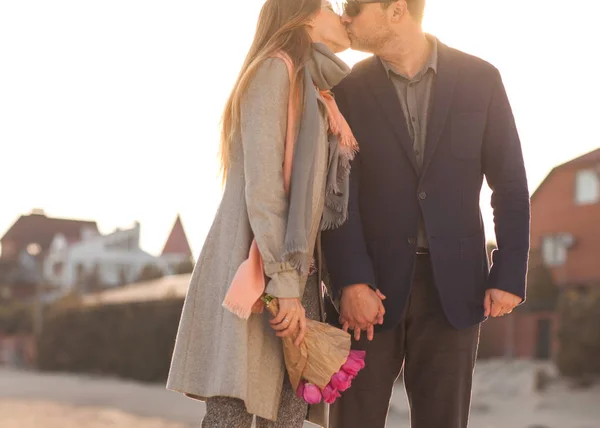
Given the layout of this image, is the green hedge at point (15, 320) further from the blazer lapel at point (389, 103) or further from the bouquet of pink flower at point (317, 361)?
the bouquet of pink flower at point (317, 361)

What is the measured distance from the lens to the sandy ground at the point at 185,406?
1995 centimetres

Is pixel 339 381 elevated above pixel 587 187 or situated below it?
below

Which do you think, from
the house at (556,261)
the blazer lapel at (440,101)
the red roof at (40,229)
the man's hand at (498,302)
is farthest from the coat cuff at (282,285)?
the red roof at (40,229)

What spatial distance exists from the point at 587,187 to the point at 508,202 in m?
24.4

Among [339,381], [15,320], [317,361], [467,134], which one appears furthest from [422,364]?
[15,320]

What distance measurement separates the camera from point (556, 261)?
1111 inches

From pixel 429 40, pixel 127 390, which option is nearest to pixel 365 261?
pixel 429 40

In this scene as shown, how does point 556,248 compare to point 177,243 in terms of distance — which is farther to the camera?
point 177,243

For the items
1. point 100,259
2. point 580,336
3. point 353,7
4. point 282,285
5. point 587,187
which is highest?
point 587,187

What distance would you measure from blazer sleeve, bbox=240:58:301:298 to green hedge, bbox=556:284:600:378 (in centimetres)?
1753

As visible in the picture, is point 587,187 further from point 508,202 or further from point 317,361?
point 317,361

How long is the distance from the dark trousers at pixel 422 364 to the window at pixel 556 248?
2442 centimetres

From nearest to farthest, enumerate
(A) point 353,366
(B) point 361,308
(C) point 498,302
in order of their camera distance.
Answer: (A) point 353,366
(B) point 361,308
(C) point 498,302

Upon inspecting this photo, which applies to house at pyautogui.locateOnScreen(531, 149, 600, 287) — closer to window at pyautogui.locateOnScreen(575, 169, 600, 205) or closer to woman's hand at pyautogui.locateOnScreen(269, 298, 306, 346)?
window at pyautogui.locateOnScreen(575, 169, 600, 205)
